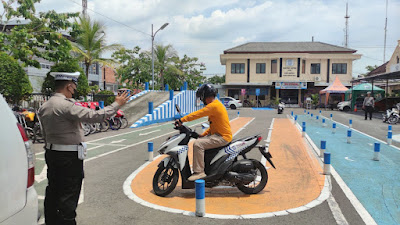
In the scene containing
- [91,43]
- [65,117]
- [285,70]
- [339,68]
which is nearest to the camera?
[65,117]

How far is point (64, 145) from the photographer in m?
3.32

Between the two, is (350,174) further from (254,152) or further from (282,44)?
(282,44)

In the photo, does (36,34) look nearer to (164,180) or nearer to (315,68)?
(164,180)

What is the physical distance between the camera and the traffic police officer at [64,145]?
10.7ft

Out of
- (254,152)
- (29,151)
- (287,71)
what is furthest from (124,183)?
(287,71)

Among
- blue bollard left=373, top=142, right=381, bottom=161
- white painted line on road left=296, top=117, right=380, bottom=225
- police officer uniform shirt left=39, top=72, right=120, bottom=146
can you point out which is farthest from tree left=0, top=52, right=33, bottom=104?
blue bollard left=373, top=142, right=381, bottom=161

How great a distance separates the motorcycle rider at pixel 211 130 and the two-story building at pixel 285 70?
36.1 meters

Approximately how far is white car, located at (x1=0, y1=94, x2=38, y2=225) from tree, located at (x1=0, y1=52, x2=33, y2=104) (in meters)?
12.5

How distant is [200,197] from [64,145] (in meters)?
1.90

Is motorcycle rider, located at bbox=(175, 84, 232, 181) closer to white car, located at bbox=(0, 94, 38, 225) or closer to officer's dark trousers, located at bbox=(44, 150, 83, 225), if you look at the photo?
officer's dark trousers, located at bbox=(44, 150, 83, 225)

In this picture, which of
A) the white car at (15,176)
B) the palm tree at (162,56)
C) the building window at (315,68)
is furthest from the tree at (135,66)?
the white car at (15,176)

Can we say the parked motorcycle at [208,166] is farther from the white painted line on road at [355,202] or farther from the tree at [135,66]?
the tree at [135,66]

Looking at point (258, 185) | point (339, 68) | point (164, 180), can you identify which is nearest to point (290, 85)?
point (339, 68)

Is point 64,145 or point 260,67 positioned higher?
point 260,67
